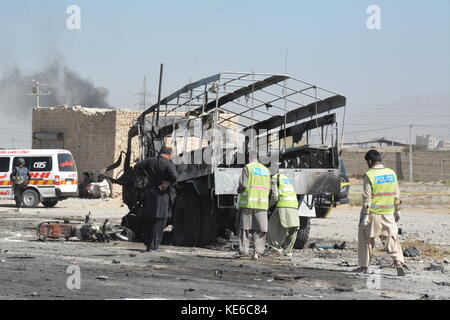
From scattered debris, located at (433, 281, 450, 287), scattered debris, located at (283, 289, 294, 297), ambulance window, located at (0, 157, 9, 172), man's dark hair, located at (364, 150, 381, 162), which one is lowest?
scattered debris, located at (433, 281, 450, 287)

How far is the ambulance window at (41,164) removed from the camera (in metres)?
30.7

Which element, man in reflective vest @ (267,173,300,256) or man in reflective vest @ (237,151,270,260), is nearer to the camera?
man in reflective vest @ (237,151,270,260)

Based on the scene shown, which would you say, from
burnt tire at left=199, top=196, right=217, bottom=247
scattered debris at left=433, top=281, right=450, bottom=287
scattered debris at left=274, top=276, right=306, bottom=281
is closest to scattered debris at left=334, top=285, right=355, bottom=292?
scattered debris at left=274, top=276, right=306, bottom=281

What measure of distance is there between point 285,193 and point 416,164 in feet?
151

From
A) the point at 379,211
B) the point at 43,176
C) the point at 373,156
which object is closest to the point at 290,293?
the point at 379,211

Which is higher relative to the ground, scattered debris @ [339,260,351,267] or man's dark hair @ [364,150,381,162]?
man's dark hair @ [364,150,381,162]

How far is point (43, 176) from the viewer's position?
30641mm

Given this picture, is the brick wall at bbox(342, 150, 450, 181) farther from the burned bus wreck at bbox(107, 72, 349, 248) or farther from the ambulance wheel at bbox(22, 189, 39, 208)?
the burned bus wreck at bbox(107, 72, 349, 248)

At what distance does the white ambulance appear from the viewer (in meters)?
30.6

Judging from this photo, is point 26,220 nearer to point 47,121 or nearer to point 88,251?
point 88,251

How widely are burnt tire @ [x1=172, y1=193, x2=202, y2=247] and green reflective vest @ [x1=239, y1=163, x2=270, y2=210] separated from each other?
1.90m

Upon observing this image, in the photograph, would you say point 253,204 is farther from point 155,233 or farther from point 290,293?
point 290,293

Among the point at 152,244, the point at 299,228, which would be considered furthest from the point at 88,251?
the point at 299,228

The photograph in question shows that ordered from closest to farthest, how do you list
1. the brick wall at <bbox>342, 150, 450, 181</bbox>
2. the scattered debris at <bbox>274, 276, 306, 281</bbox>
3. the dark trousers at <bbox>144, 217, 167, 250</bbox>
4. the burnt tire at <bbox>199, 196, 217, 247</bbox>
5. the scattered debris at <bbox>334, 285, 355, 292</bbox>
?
the scattered debris at <bbox>334, 285, 355, 292</bbox>, the scattered debris at <bbox>274, 276, 306, 281</bbox>, the dark trousers at <bbox>144, 217, 167, 250</bbox>, the burnt tire at <bbox>199, 196, 217, 247</bbox>, the brick wall at <bbox>342, 150, 450, 181</bbox>
